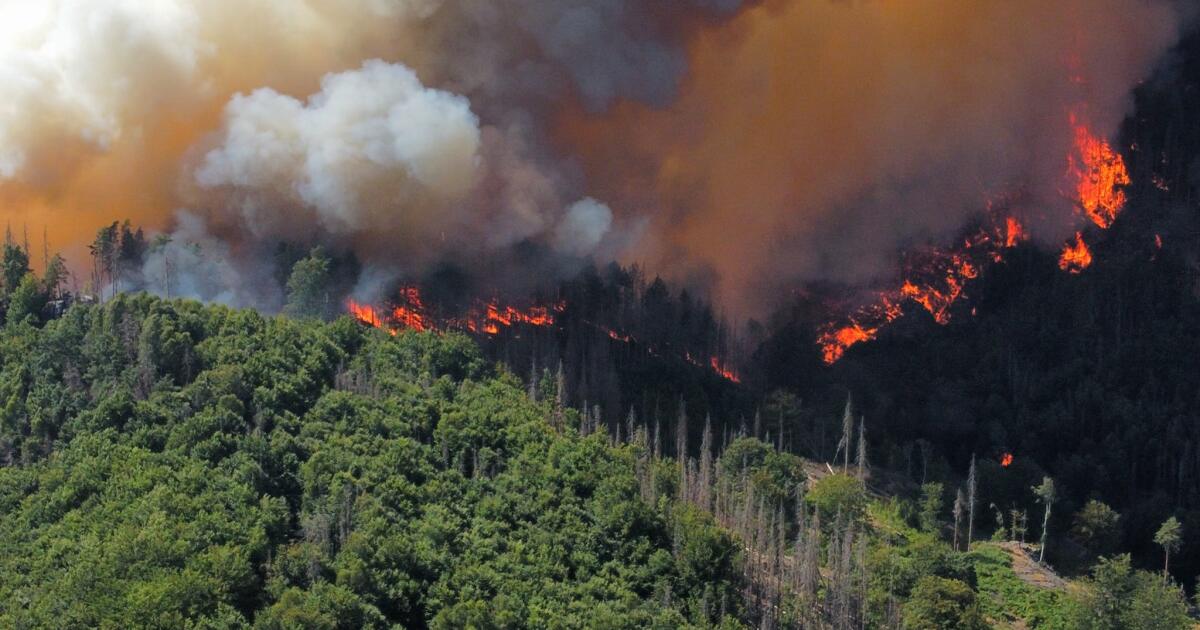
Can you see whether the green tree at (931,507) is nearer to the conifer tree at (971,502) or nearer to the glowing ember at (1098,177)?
the conifer tree at (971,502)

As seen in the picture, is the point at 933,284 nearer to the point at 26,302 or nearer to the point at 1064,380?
the point at 1064,380

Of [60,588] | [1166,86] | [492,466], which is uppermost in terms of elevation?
[1166,86]

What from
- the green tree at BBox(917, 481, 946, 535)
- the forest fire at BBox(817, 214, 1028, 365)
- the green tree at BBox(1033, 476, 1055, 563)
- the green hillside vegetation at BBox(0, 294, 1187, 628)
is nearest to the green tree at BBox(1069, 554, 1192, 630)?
the green hillside vegetation at BBox(0, 294, 1187, 628)

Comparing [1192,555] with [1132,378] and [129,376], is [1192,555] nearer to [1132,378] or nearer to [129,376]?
[1132,378]

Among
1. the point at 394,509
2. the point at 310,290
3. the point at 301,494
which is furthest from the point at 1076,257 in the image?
the point at 301,494

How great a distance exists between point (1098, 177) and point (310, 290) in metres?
52.2

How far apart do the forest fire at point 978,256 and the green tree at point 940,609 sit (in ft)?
101

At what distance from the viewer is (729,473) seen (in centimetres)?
8644

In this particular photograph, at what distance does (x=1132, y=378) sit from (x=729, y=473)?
29312 mm

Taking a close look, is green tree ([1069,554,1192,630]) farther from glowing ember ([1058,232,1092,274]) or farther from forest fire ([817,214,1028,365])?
glowing ember ([1058,232,1092,274])

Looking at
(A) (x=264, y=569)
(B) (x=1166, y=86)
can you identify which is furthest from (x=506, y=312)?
(B) (x=1166, y=86)

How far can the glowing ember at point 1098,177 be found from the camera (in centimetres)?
11969

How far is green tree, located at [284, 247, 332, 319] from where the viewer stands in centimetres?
9175

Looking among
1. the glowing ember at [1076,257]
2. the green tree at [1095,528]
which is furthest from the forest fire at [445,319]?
the glowing ember at [1076,257]
